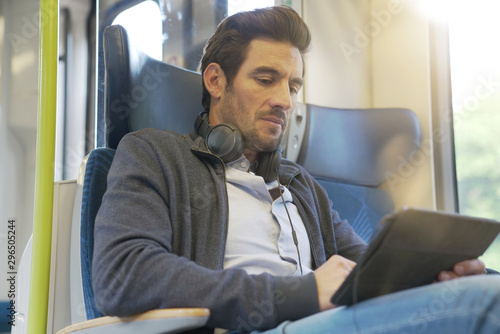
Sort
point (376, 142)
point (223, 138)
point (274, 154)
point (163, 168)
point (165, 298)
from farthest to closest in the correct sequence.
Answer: point (376, 142)
point (274, 154)
point (223, 138)
point (163, 168)
point (165, 298)

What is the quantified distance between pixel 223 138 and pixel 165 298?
0.48 m

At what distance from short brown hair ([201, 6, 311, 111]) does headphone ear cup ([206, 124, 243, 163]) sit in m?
0.22

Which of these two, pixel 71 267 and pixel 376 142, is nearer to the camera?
pixel 71 267

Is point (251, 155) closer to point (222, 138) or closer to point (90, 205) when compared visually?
point (222, 138)

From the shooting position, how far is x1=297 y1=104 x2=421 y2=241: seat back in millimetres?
1939

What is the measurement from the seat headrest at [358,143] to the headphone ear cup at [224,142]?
0.67 meters

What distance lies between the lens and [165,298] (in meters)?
0.90

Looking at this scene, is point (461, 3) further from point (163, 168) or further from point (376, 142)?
point (163, 168)

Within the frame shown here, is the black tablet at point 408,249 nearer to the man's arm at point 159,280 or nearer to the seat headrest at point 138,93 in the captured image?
the man's arm at point 159,280

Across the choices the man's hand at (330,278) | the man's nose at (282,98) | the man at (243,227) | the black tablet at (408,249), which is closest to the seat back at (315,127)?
the man at (243,227)

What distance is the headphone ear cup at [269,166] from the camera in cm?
140

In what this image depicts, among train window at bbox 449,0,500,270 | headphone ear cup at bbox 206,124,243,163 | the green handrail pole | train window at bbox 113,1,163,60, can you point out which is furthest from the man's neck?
train window at bbox 449,0,500,270

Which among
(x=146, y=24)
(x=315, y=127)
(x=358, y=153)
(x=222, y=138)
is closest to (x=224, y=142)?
(x=222, y=138)

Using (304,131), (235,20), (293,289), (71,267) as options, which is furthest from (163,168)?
(304,131)
